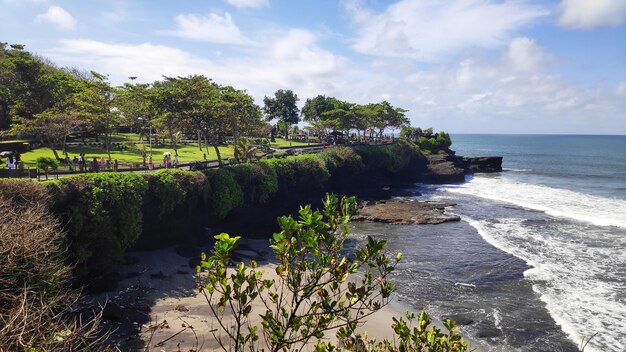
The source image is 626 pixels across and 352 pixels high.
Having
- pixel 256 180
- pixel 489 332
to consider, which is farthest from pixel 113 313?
pixel 256 180

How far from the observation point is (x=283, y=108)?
7931 cm

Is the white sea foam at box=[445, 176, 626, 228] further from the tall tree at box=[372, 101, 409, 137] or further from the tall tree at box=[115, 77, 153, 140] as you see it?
the tall tree at box=[115, 77, 153, 140]

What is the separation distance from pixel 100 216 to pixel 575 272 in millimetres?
25718

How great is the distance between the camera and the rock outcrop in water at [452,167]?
6025 cm

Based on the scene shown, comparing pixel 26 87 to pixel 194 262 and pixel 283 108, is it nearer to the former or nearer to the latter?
pixel 194 262

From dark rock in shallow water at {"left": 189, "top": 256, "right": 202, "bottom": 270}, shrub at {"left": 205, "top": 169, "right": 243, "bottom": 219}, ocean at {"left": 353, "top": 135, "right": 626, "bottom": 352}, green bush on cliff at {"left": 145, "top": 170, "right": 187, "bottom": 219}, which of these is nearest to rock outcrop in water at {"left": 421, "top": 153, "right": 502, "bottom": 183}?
ocean at {"left": 353, "top": 135, "right": 626, "bottom": 352}

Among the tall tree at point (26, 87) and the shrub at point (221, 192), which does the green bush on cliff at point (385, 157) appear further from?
the tall tree at point (26, 87)

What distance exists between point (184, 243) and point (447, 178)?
151 ft

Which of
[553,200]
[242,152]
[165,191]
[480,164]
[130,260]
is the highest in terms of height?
Answer: [242,152]

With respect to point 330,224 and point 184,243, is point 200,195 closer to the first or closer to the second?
point 184,243

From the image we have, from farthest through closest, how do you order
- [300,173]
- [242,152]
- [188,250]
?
[300,173]
[242,152]
[188,250]

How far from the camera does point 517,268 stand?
22.6 metres

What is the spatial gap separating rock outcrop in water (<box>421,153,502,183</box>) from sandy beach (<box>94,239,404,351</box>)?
143 feet

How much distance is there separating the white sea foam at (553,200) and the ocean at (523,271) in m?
0.19
